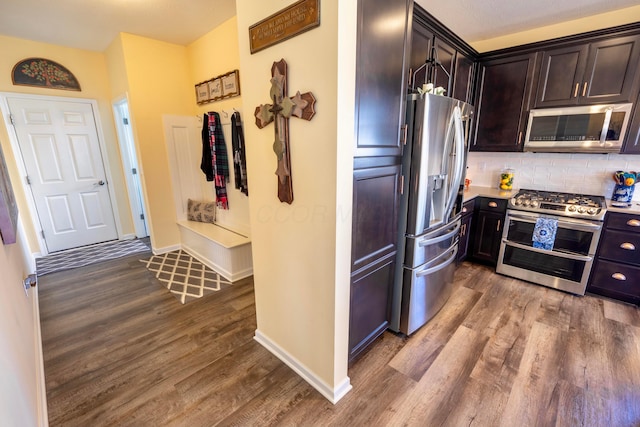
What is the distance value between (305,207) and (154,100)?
9.62ft

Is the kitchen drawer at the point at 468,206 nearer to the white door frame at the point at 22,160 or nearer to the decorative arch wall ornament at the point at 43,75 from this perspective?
the white door frame at the point at 22,160

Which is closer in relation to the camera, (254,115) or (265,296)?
(254,115)

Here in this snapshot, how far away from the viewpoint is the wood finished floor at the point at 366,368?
59.1 inches

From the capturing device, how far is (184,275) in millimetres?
3068

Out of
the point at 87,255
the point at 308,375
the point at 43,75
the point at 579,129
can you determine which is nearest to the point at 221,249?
the point at 308,375

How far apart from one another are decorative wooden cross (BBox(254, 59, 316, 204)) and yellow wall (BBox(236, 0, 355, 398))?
3 centimetres

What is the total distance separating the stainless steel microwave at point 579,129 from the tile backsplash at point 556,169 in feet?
1.08

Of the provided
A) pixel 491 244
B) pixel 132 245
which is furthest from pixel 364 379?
pixel 132 245

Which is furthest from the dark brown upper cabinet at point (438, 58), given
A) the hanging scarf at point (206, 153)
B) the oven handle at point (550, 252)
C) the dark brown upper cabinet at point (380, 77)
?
the hanging scarf at point (206, 153)

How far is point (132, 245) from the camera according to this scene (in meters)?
3.94

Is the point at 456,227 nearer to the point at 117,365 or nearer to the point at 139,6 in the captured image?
the point at 117,365

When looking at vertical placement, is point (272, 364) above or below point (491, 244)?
below

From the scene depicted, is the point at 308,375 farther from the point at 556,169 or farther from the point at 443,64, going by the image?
the point at 556,169

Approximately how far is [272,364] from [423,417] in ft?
3.15
